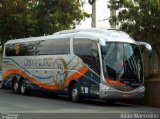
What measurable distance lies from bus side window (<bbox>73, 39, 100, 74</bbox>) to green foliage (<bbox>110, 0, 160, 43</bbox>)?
4335 millimetres

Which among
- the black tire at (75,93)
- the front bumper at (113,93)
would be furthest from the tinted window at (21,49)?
the front bumper at (113,93)

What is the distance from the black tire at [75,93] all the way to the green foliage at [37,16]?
425 inches

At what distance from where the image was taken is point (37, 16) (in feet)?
119

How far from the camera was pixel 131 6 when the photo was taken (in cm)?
2814

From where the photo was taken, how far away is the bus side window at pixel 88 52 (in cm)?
2362

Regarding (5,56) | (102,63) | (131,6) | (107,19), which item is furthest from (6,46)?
(102,63)

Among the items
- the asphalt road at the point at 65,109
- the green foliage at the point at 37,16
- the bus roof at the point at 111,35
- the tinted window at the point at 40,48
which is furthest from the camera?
the green foliage at the point at 37,16

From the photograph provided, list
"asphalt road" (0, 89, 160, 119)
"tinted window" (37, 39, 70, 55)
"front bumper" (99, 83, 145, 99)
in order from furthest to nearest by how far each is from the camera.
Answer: "tinted window" (37, 39, 70, 55) < "front bumper" (99, 83, 145, 99) < "asphalt road" (0, 89, 160, 119)

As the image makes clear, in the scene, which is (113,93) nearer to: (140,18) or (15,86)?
(140,18)

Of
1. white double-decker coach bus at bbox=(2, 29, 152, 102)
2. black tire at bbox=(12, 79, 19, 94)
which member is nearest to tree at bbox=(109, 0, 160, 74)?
white double-decker coach bus at bbox=(2, 29, 152, 102)

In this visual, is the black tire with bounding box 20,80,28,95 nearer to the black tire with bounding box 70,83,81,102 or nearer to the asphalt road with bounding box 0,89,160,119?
the asphalt road with bounding box 0,89,160,119

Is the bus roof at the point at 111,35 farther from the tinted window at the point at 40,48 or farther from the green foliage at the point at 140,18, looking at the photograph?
the green foliage at the point at 140,18

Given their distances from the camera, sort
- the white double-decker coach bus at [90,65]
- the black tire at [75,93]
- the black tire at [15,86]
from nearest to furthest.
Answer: the white double-decker coach bus at [90,65] < the black tire at [75,93] < the black tire at [15,86]

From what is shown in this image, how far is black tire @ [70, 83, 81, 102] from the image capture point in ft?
81.7
